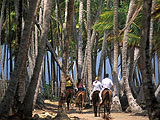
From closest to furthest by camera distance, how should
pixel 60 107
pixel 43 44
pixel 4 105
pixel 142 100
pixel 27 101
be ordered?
pixel 4 105 → pixel 27 101 → pixel 43 44 → pixel 60 107 → pixel 142 100

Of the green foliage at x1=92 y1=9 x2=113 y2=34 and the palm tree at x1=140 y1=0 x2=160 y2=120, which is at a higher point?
the green foliage at x1=92 y1=9 x2=113 y2=34

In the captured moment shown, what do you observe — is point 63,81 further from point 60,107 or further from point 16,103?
point 16,103

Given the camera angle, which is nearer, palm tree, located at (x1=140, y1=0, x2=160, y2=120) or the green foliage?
palm tree, located at (x1=140, y1=0, x2=160, y2=120)

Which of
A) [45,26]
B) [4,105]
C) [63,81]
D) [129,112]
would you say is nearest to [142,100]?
[129,112]

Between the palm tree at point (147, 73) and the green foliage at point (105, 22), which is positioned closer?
the palm tree at point (147, 73)

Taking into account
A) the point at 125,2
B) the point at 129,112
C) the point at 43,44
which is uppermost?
the point at 125,2

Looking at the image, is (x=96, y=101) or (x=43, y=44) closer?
(x=43, y=44)

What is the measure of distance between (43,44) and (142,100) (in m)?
13.6

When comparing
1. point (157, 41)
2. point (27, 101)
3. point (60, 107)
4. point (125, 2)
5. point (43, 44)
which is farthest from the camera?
point (125, 2)

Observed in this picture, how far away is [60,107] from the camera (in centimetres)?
1294

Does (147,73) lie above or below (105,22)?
below

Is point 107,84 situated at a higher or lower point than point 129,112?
higher

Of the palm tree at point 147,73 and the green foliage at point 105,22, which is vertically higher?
the green foliage at point 105,22

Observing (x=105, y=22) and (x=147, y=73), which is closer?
(x=147, y=73)
